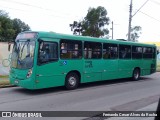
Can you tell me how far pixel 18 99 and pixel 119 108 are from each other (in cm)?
391

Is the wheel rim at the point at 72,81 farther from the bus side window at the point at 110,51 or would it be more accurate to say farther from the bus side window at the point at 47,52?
the bus side window at the point at 110,51

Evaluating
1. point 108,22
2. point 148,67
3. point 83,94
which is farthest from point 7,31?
point 83,94

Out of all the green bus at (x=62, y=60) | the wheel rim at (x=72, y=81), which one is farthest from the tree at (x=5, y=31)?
the wheel rim at (x=72, y=81)

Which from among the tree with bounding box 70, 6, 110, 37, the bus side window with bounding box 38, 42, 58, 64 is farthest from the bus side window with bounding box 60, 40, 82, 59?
the tree with bounding box 70, 6, 110, 37

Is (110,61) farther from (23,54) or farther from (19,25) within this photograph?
(19,25)

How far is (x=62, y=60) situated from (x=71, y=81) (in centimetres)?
121

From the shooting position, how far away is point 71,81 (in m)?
12.6

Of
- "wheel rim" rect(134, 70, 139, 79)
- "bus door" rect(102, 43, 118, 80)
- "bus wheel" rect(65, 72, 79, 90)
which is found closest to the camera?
"bus wheel" rect(65, 72, 79, 90)

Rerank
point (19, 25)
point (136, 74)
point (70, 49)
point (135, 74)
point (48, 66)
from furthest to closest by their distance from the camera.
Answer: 1. point (19, 25)
2. point (136, 74)
3. point (135, 74)
4. point (70, 49)
5. point (48, 66)

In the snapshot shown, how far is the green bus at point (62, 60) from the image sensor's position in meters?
11.1

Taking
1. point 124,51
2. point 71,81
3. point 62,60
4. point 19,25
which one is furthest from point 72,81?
point 19,25

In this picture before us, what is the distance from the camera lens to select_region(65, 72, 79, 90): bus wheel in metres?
12.5

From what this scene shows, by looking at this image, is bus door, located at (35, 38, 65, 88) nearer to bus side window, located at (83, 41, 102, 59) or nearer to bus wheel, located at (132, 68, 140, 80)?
bus side window, located at (83, 41, 102, 59)

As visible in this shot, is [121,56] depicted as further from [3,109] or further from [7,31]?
[7,31]
